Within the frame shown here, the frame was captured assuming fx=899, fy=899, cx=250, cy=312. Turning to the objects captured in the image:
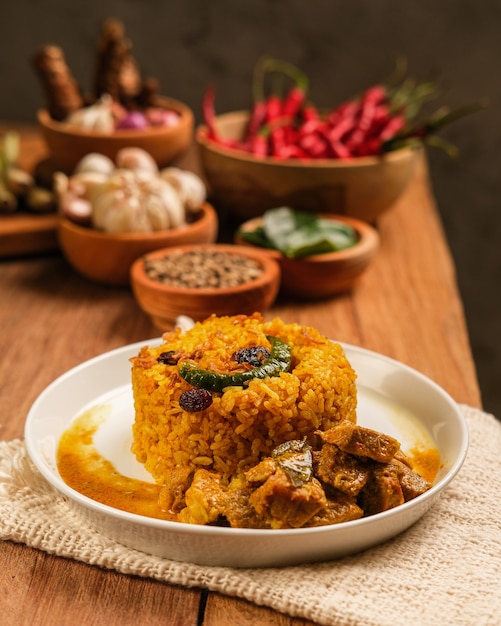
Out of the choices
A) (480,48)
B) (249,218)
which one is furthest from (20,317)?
(480,48)

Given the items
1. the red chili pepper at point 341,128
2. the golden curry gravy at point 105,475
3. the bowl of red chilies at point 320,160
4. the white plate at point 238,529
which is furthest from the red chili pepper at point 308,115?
the golden curry gravy at point 105,475

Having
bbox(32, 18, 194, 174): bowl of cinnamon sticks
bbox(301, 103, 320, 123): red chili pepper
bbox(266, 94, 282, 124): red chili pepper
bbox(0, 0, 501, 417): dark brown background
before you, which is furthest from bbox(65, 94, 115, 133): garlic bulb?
bbox(0, 0, 501, 417): dark brown background

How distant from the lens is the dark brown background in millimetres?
4016

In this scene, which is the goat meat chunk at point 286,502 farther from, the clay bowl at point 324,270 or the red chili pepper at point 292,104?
the red chili pepper at point 292,104

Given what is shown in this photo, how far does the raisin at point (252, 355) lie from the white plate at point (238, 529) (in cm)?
26

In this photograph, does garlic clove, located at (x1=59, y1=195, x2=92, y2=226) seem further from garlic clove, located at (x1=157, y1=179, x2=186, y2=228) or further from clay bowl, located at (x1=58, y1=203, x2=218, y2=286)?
garlic clove, located at (x1=157, y1=179, x2=186, y2=228)

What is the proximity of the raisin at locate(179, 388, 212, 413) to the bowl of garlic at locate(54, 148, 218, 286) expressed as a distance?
102 centimetres

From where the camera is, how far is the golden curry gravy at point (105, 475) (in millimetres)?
1423

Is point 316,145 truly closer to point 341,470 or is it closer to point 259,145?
point 259,145

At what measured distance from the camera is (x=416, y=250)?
9.29 feet

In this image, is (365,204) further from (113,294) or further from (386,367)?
(386,367)

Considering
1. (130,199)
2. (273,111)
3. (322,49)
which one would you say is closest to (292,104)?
(273,111)

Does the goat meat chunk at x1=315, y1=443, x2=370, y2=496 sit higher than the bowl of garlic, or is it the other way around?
the goat meat chunk at x1=315, y1=443, x2=370, y2=496

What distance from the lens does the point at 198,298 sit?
2.11 metres
